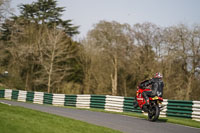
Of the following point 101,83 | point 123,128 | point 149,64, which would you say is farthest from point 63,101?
point 101,83

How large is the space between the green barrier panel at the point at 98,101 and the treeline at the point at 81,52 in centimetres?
2331

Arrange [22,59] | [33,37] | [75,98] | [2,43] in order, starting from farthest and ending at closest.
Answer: [33,37] < [22,59] < [2,43] < [75,98]

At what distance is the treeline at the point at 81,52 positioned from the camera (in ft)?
155

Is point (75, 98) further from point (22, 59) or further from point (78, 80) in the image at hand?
point (78, 80)

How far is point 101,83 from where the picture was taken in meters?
54.2

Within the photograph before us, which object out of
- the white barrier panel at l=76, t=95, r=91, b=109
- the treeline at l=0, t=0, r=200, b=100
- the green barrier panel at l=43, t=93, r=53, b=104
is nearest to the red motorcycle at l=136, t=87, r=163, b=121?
the white barrier panel at l=76, t=95, r=91, b=109

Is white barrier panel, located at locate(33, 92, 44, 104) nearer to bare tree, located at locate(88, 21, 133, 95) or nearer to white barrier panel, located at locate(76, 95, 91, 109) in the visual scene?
white barrier panel, located at locate(76, 95, 91, 109)

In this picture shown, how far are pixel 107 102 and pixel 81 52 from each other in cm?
3812

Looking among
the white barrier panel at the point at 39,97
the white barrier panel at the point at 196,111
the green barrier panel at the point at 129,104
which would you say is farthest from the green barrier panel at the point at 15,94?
the white barrier panel at the point at 196,111

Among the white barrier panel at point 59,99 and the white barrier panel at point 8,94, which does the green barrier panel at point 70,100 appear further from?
the white barrier panel at point 8,94

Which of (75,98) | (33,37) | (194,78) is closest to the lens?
(75,98)

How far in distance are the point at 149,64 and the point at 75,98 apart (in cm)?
2504

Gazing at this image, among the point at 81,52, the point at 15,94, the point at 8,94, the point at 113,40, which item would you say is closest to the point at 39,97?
the point at 15,94

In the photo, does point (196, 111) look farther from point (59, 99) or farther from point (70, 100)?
point (59, 99)
